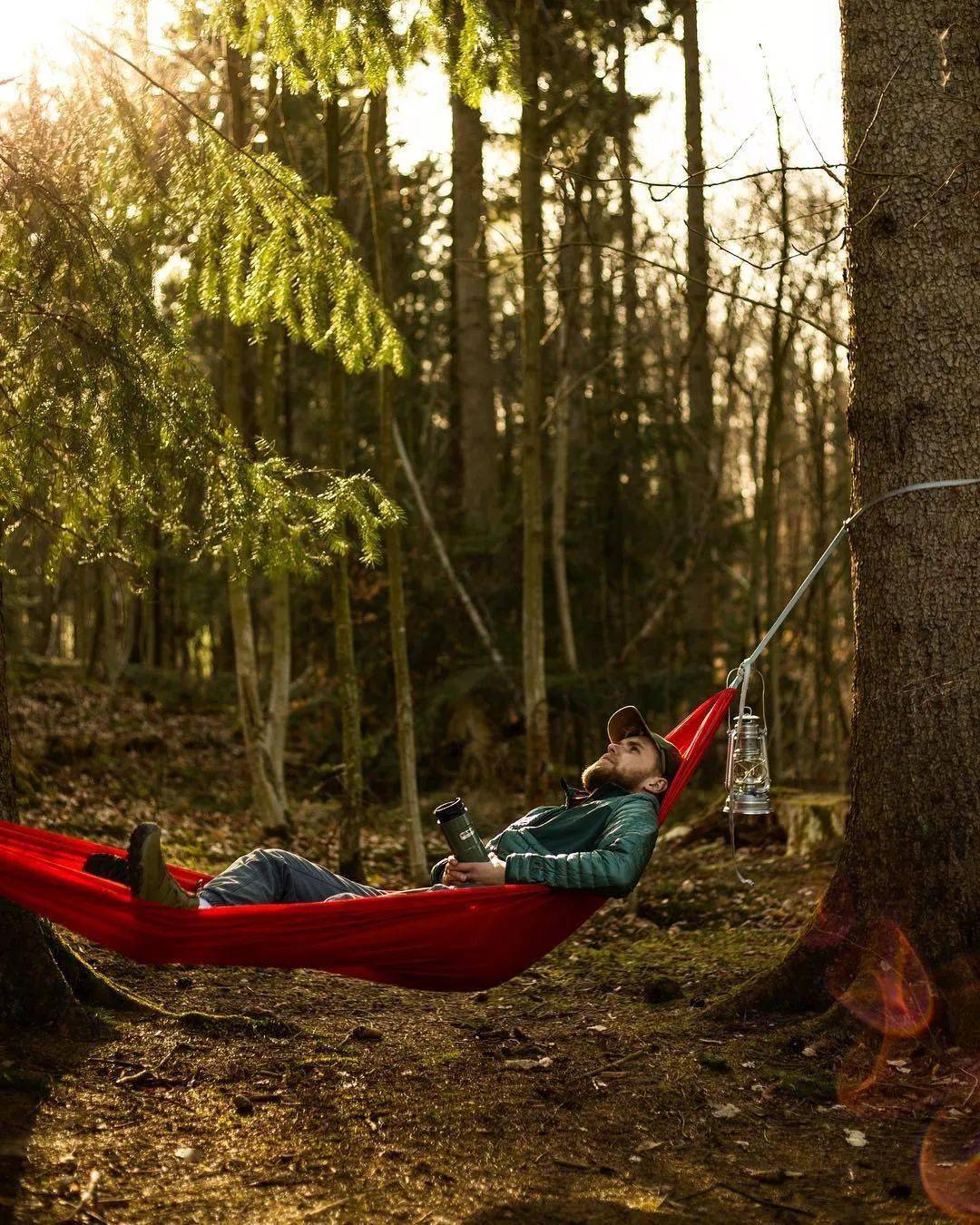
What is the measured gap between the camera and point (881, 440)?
328cm

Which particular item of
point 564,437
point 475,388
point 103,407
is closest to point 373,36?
point 103,407

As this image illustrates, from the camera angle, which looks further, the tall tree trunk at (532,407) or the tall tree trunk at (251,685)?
the tall tree trunk at (251,685)

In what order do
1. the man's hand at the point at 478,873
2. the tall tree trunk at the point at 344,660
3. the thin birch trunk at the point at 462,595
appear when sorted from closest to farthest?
the man's hand at the point at 478,873 < the tall tree trunk at the point at 344,660 < the thin birch trunk at the point at 462,595

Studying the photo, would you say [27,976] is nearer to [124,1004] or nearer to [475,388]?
[124,1004]

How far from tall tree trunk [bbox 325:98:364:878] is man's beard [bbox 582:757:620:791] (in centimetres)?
243

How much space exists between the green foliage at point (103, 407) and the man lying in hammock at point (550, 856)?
97cm

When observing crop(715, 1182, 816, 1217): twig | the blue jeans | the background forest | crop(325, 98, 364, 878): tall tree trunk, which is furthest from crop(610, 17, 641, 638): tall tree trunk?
crop(715, 1182, 816, 1217): twig

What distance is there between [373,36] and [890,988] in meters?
3.19

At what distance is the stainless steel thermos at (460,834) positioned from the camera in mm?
3092

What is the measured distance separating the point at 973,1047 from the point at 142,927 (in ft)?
6.67

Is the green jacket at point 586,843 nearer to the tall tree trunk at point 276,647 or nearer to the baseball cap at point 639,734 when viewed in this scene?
the baseball cap at point 639,734

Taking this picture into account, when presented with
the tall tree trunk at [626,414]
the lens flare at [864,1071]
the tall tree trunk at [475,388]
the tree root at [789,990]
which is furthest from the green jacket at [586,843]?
the tall tree trunk at [475,388]

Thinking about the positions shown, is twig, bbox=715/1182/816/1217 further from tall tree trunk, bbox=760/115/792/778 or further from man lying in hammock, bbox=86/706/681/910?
tall tree trunk, bbox=760/115/792/778

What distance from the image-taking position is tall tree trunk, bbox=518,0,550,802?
606cm
